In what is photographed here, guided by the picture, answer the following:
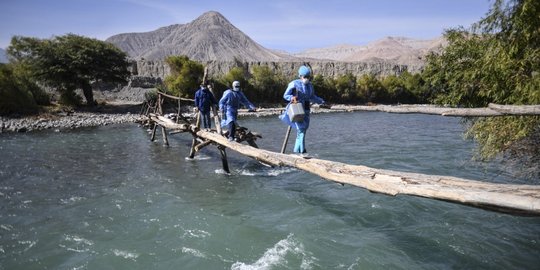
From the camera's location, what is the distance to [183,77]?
4088cm

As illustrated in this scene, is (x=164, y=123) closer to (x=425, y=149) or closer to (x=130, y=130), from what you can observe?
(x=130, y=130)

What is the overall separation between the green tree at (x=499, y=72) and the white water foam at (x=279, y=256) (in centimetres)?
496

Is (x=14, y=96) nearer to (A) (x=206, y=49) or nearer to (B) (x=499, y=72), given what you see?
(B) (x=499, y=72)

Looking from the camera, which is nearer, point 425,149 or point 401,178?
point 401,178

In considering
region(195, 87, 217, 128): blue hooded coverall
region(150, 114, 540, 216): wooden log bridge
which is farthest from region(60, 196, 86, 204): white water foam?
region(150, 114, 540, 216): wooden log bridge

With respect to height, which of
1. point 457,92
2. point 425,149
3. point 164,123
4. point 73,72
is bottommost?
point 425,149

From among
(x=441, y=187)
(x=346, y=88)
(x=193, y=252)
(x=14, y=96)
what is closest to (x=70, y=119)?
(x=14, y=96)

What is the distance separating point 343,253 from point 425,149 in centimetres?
1275

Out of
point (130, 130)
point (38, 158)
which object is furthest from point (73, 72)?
point (38, 158)

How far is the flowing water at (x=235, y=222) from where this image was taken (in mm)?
6680

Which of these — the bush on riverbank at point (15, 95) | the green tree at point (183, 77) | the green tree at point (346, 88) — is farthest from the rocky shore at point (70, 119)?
the green tree at point (346, 88)

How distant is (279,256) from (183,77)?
3649cm

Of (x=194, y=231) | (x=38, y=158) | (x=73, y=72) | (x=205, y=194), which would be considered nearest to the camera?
(x=194, y=231)

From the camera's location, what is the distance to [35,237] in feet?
25.3
